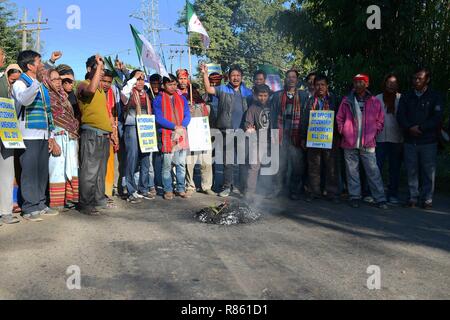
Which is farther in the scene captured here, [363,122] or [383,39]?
[383,39]

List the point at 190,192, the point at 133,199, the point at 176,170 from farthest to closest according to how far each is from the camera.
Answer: the point at 190,192 < the point at 176,170 < the point at 133,199

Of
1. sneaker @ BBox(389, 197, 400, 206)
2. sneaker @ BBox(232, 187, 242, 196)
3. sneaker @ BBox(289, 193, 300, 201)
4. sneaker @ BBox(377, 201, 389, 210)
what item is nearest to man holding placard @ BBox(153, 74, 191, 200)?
sneaker @ BBox(232, 187, 242, 196)

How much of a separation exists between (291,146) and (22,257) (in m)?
4.70

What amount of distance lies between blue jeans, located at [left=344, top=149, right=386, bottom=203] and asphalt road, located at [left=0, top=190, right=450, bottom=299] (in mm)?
474

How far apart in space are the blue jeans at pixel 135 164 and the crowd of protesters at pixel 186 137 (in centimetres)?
2

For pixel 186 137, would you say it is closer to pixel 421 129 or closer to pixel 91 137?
pixel 91 137

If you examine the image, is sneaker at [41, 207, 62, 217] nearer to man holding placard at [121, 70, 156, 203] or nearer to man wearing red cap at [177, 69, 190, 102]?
man holding placard at [121, 70, 156, 203]

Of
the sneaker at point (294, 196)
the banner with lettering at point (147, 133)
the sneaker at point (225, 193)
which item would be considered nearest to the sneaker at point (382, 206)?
the sneaker at point (294, 196)

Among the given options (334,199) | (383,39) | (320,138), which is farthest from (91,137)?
(383,39)

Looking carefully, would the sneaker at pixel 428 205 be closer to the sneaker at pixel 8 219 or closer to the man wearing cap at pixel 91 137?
the man wearing cap at pixel 91 137

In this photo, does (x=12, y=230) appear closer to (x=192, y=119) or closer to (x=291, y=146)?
(x=192, y=119)

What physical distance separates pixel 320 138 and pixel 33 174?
445 centimetres

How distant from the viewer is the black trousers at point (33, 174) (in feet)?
19.6

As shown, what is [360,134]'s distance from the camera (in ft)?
23.1
